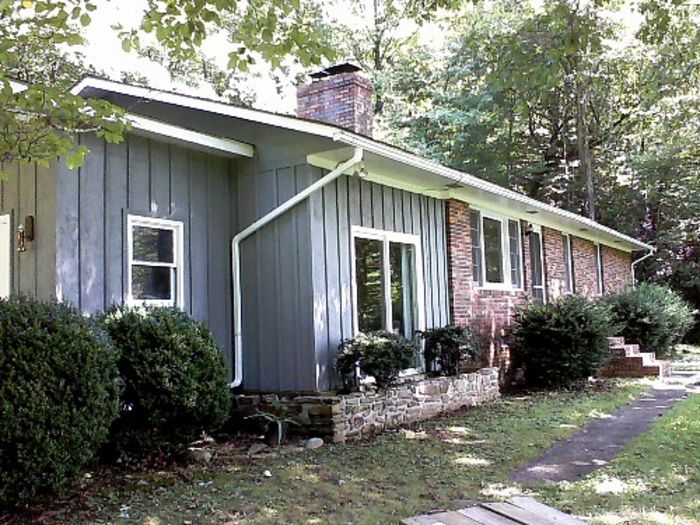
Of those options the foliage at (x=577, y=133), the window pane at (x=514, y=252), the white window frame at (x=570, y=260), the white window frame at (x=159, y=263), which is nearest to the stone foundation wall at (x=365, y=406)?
the white window frame at (x=159, y=263)

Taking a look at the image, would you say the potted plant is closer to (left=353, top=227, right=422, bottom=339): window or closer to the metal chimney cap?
(left=353, top=227, right=422, bottom=339): window

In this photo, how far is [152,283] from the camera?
6.97m

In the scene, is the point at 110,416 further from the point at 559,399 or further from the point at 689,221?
the point at 689,221

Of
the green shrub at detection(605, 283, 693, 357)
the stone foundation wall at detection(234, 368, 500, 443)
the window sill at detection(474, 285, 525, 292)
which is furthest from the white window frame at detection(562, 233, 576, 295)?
the stone foundation wall at detection(234, 368, 500, 443)

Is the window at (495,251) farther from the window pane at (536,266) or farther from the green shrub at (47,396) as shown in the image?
the green shrub at (47,396)

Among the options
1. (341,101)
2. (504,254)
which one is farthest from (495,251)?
(341,101)

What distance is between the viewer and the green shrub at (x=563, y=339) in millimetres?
10875

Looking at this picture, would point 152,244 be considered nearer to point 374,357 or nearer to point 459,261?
Answer: point 374,357

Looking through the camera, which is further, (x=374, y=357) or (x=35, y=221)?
(x=374, y=357)

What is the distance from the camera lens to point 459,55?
22.3 m

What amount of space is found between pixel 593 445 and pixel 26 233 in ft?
19.4

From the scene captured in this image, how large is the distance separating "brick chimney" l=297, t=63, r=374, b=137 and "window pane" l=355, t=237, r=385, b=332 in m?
1.72

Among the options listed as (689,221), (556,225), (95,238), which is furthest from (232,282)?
(689,221)

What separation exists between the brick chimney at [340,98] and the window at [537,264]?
515cm
